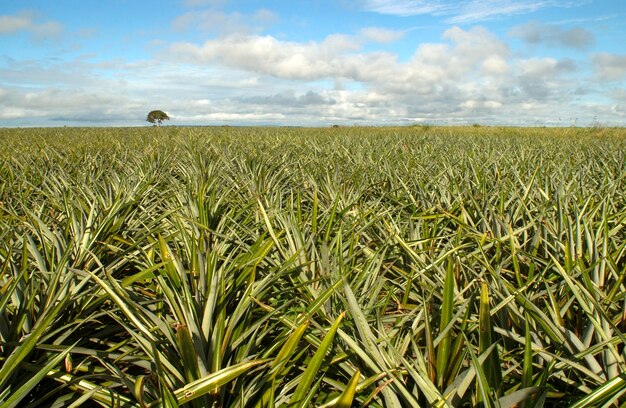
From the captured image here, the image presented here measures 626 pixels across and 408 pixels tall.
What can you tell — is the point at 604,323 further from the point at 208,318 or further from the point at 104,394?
the point at 104,394

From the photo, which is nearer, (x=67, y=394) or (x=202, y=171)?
(x=67, y=394)

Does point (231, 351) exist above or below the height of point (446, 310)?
below

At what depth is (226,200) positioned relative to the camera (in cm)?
262

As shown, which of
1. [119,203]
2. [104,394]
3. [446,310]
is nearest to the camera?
[446,310]

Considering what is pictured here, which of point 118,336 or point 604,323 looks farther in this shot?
point 118,336

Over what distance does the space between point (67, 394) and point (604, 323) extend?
60.2 inches

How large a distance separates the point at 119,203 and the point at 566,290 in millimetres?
2273

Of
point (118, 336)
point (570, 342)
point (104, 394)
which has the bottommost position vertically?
point (118, 336)

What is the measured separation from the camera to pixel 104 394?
994mm

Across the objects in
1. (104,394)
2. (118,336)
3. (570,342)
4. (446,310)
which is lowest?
(118,336)

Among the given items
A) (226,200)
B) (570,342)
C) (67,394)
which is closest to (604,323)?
(570,342)

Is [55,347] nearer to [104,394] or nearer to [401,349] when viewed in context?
[104,394]

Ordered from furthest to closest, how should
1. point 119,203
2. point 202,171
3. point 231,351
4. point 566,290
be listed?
point 202,171, point 119,203, point 566,290, point 231,351

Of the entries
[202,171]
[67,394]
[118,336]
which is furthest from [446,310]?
[202,171]
